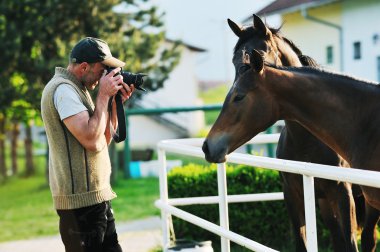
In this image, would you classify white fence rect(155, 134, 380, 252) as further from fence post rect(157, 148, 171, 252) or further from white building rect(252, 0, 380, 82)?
white building rect(252, 0, 380, 82)

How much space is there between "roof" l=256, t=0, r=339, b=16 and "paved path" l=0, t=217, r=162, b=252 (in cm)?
1236

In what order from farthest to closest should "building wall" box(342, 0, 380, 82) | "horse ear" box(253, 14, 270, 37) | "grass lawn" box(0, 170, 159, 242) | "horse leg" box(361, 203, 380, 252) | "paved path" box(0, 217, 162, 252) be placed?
"building wall" box(342, 0, 380, 82), "grass lawn" box(0, 170, 159, 242), "paved path" box(0, 217, 162, 252), "horse leg" box(361, 203, 380, 252), "horse ear" box(253, 14, 270, 37)

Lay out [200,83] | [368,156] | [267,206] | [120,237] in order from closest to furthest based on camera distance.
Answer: [368,156]
[267,206]
[120,237]
[200,83]

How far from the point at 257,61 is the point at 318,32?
19.6 m

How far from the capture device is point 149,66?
61.4 ft

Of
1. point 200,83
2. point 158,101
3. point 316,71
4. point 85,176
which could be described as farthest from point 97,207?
point 200,83

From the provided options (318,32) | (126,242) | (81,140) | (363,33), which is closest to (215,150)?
(81,140)

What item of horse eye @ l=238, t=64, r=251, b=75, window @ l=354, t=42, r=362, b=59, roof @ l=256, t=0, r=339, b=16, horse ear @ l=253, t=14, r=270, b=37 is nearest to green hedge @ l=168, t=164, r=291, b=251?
horse ear @ l=253, t=14, r=270, b=37

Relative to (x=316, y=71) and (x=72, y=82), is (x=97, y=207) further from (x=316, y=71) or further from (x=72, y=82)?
(x=316, y=71)

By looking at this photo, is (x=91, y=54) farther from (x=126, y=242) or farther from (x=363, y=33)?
(x=363, y=33)

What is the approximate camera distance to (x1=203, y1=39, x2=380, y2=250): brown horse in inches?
141

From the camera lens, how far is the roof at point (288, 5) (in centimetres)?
2067

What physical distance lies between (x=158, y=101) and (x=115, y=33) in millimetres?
17134

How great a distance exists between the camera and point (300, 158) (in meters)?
4.45
